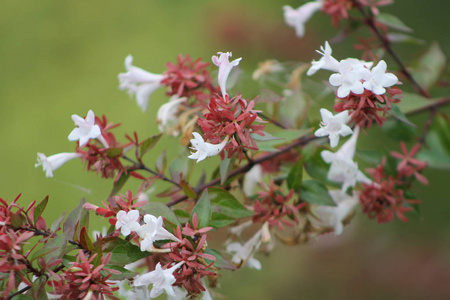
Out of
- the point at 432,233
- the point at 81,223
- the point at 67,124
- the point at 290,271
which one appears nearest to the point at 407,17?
the point at 432,233

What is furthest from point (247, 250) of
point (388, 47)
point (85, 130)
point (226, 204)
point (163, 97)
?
point (163, 97)

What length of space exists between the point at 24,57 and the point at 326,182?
192cm

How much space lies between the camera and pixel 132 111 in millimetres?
2275

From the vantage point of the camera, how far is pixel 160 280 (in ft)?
2.11

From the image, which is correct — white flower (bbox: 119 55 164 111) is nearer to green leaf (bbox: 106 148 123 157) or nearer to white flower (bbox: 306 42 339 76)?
green leaf (bbox: 106 148 123 157)

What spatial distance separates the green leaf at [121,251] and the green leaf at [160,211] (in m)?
0.05

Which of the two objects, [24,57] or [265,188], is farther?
[24,57]

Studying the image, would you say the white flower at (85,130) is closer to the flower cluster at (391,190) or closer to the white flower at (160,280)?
the white flower at (160,280)

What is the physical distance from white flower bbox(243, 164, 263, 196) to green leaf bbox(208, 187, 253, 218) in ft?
0.50

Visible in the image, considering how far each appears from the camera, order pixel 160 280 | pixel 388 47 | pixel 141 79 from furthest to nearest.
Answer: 1. pixel 388 47
2. pixel 141 79
3. pixel 160 280

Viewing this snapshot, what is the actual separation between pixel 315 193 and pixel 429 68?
1.56 feet

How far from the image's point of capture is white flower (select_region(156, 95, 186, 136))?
906 millimetres

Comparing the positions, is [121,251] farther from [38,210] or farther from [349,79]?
[349,79]

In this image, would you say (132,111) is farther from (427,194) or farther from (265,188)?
(265,188)
